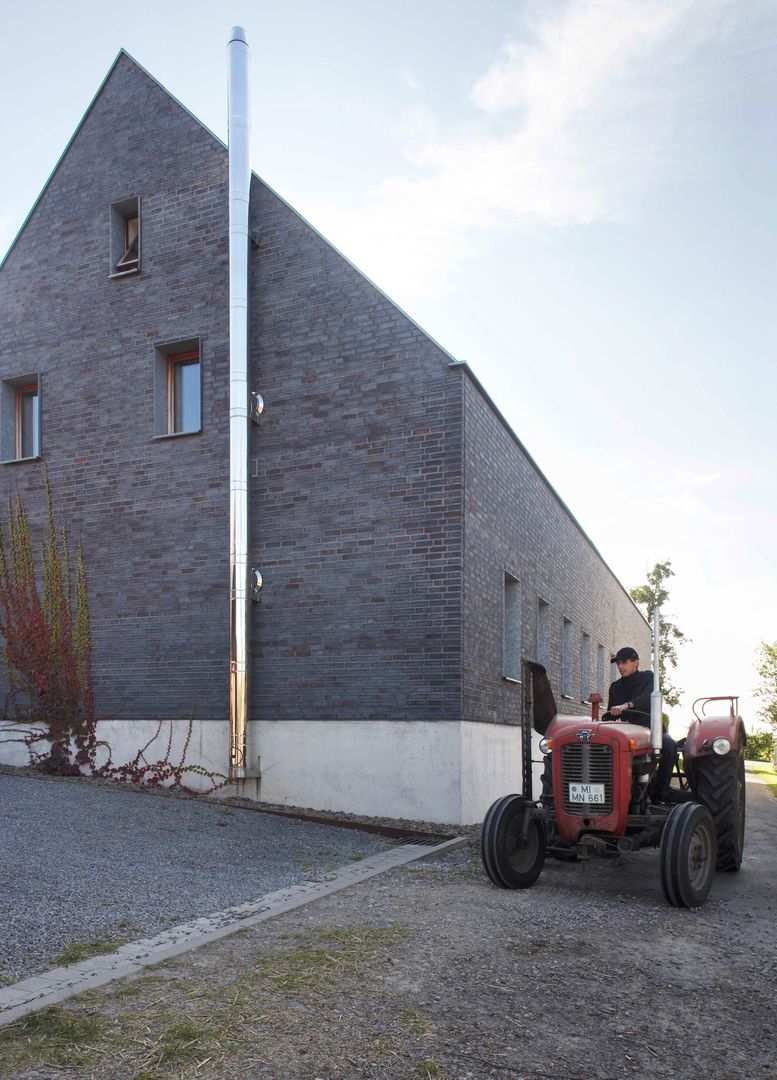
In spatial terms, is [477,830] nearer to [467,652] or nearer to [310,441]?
[467,652]

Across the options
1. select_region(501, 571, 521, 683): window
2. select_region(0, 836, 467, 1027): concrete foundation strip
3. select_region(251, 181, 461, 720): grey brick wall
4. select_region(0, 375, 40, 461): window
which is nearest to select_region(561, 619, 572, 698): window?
select_region(501, 571, 521, 683): window

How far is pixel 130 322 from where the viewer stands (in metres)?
13.2

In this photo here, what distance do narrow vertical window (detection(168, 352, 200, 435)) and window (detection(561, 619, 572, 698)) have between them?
320 inches

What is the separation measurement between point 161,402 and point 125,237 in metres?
2.73

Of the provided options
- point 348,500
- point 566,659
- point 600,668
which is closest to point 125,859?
point 348,500

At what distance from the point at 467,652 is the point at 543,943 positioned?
5.58 m

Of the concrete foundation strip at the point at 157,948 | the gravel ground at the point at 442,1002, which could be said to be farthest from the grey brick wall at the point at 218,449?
the gravel ground at the point at 442,1002

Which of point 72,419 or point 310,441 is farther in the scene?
point 72,419

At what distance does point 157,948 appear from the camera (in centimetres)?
509

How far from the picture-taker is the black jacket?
7715 millimetres

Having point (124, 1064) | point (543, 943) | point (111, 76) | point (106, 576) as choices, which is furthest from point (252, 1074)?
point (111, 76)

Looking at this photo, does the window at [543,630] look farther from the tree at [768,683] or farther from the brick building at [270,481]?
the tree at [768,683]

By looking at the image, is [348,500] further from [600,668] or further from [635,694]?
[600,668]

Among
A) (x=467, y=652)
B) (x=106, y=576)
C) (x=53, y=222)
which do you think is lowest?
(x=467, y=652)
